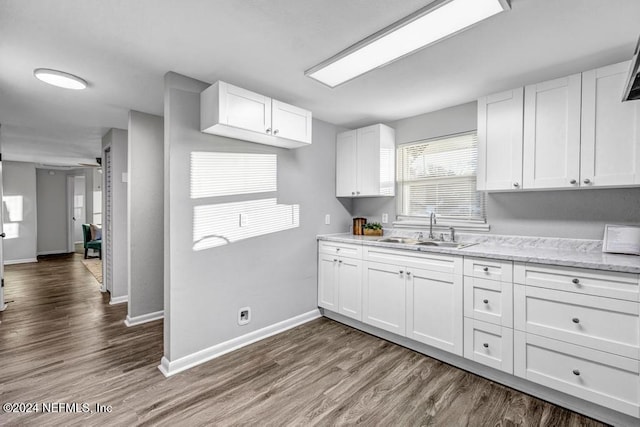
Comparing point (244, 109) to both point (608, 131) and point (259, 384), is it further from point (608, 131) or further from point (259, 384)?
point (608, 131)

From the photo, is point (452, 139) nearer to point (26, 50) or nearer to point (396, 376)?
point (396, 376)

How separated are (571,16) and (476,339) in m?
2.15

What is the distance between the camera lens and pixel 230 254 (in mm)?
2697

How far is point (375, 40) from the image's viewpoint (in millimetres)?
1853

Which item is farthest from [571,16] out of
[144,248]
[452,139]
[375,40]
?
[144,248]

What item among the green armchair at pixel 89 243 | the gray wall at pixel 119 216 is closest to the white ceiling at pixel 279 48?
the gray wall at pixel 119 216

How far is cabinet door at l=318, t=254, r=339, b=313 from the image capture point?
131 inches

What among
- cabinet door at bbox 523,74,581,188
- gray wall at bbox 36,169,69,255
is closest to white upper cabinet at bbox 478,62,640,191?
cabinet door at bbox 523,74,581,188

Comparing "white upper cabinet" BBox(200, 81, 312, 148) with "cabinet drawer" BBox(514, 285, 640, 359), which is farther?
"white upper cabinet" BBox(200, 81, 312, 148)

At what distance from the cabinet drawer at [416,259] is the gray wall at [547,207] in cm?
75

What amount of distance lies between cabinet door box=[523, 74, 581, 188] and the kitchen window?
523 mm

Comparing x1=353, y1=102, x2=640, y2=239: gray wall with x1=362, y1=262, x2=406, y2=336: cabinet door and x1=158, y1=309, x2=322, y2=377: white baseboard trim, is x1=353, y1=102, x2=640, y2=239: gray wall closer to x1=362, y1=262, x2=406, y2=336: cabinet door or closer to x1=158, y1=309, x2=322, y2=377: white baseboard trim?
x1=362, y1=262, x2=406, y2=336: cabinet door

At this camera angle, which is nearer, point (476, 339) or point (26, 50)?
point (26, 50)

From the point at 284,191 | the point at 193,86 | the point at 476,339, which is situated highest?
the point at 193,86
